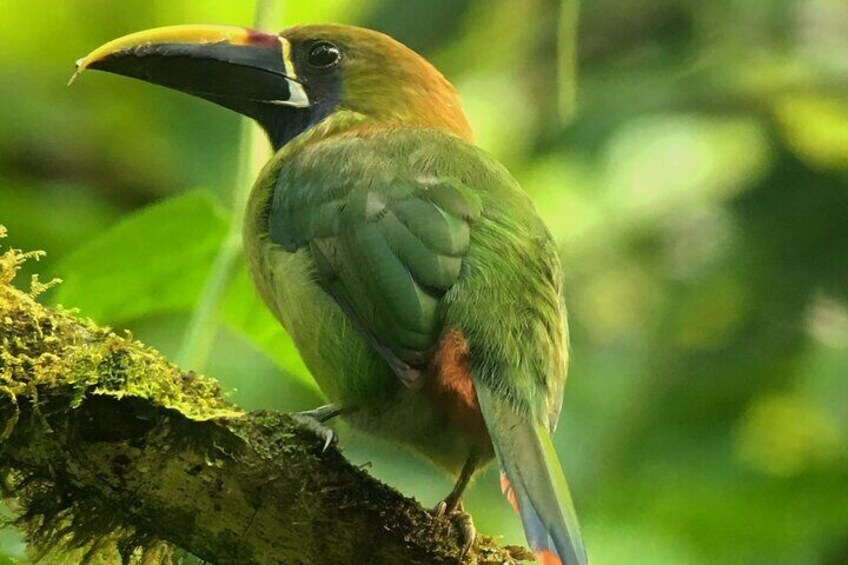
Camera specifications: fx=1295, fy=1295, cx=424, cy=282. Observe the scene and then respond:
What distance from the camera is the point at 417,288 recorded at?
93.8 inches

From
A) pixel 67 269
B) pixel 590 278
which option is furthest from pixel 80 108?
pixel 590 278

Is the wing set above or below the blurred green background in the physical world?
below

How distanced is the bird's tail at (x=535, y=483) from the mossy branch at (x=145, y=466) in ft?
0.68

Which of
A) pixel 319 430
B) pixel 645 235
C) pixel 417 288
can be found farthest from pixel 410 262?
pixel 645 235

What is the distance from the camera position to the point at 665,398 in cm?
395

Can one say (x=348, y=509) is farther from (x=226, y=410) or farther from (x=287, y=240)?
(x=287, y=240)

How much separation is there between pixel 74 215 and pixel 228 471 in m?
1.90

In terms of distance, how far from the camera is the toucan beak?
2.99 meters

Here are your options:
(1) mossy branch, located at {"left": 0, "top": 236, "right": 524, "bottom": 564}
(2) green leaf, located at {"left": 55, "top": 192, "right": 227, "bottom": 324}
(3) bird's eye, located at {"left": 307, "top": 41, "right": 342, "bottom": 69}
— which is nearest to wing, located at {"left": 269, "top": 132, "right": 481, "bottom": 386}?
(2) green leaf, located at {"left": 55, "top": 192, "right": 227, "bottom": 324}

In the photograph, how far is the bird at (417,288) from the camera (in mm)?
2268

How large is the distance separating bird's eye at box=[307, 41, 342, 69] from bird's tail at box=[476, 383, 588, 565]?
1335 mm

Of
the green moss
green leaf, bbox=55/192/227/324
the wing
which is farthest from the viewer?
green leaf, bbox=55/192/227/324

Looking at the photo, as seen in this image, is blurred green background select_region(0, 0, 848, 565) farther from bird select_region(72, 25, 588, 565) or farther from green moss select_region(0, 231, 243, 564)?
green moss select_region(0, 231, 243, 564)

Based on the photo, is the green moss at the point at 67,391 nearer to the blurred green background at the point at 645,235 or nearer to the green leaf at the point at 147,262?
the green leaf at the point at 147,262
